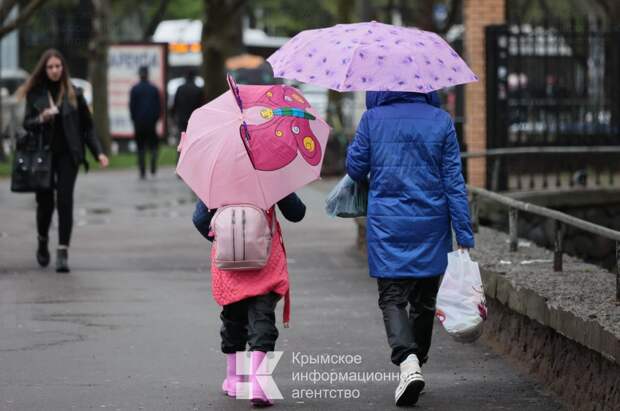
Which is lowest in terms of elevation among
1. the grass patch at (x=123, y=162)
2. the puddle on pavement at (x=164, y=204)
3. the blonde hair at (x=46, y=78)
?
the grass patch at (x=123, y=162)

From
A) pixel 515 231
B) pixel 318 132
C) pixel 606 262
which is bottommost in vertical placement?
pixel 606 262

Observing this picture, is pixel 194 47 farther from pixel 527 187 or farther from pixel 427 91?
pixel 427 91

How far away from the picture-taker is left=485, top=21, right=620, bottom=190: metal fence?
58.1 ft

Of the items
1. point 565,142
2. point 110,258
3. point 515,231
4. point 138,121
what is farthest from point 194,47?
point 515,231

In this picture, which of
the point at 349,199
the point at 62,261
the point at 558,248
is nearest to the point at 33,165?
the point at 62,261

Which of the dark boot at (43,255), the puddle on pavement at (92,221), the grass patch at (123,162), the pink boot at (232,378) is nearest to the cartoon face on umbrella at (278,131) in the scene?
the pink boot at (232,378)

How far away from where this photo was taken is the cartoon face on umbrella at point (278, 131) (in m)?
7.12

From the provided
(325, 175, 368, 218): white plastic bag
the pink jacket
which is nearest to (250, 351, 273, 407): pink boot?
the pink jacket

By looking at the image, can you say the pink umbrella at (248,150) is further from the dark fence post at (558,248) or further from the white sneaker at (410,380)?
the dark fence post at (558,248)

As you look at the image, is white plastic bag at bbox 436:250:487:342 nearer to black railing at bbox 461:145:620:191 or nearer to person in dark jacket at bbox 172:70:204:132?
black railing at bbox 461:145:620:191

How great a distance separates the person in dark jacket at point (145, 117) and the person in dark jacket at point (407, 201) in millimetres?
17675

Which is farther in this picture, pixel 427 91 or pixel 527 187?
pixel 527 187

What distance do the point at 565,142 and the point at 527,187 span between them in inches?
51.9

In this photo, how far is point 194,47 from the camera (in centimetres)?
5081
